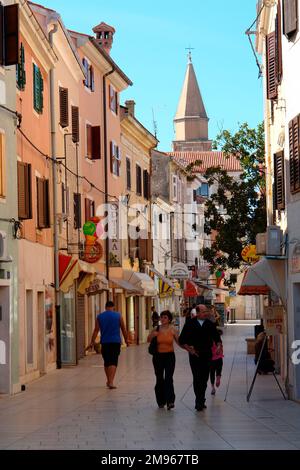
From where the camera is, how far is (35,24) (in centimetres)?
2823

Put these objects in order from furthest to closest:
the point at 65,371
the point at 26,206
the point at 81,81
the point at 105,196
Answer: the point at 105,196 → the point at 81,81 → the point at 65,371 → the point at 26,206

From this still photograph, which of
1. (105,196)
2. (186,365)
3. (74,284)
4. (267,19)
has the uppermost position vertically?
(267,19)

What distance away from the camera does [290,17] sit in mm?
21000

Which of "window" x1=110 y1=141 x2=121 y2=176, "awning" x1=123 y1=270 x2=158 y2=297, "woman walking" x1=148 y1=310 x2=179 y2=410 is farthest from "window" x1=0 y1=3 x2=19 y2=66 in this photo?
"awning" x1=123 y1=270 x2=158 y2=297

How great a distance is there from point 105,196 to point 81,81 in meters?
5.91

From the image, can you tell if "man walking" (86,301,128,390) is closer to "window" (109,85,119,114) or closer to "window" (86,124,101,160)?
"window" (86,124,101,160)

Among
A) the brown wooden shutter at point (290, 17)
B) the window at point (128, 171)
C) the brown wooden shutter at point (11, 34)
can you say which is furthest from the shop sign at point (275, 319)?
the window at point (128, 171)

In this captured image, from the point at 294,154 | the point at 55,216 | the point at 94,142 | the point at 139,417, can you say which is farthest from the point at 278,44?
the point at 94,142

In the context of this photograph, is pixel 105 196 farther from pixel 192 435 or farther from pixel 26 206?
pixel 192 435

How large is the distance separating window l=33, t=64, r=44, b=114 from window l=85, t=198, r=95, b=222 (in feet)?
34.9

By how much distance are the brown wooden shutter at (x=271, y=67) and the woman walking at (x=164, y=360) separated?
8.29m

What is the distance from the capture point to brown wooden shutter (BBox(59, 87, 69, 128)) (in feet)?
115

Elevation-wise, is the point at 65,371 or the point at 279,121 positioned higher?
the point at 279,121
